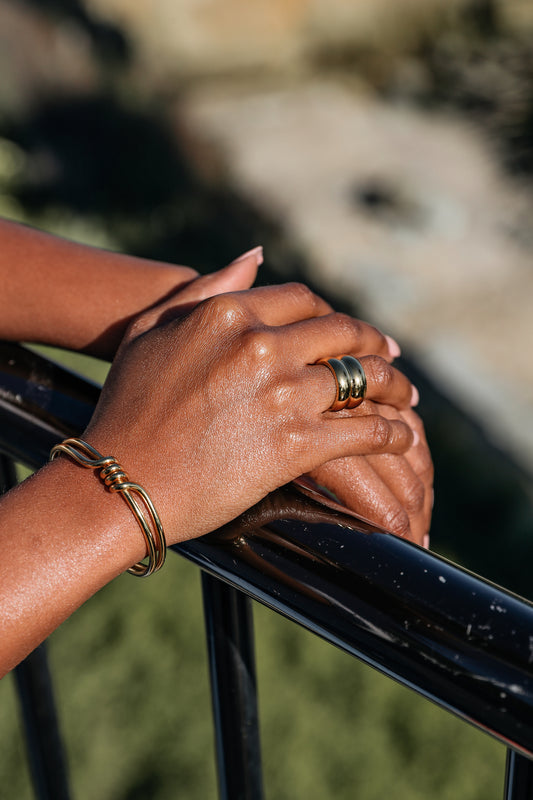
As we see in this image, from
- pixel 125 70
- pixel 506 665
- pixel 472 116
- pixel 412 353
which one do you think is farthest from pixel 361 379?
pixel 125 70

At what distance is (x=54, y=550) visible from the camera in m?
0.76

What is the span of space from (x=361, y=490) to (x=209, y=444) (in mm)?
221

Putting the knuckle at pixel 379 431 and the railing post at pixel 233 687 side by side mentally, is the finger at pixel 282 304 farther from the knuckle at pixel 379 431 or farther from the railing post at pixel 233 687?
the railing post at pixel 233 687

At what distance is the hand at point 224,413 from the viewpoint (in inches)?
31.8

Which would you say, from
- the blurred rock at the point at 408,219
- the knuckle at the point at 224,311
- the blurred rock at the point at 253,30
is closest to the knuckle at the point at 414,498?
the knuckle at the point at 224,311

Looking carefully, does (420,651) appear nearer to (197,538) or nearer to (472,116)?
(197,538)

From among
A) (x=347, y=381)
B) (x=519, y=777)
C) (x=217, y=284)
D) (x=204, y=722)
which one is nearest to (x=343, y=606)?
(x=519, y=777)

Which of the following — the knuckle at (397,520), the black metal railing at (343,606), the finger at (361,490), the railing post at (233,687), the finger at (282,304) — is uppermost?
the finger at (282,304)

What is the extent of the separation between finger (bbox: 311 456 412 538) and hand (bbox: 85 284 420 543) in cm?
5

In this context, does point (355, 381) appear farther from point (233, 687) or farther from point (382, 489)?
point (233, 687)

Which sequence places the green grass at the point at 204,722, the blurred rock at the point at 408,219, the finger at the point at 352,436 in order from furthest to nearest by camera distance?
the blurred rock at the point at 408,219 → the green grass at the point at 204,722 → the finger at the point at 352,436

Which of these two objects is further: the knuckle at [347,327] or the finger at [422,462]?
the finger at [422,462]

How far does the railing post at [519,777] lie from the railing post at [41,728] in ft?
2.07

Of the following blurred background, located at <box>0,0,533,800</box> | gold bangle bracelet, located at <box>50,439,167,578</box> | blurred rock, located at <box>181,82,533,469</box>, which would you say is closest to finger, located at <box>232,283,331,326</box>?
gold bangle bracelet, located at <box>50,439,167,578</box>
